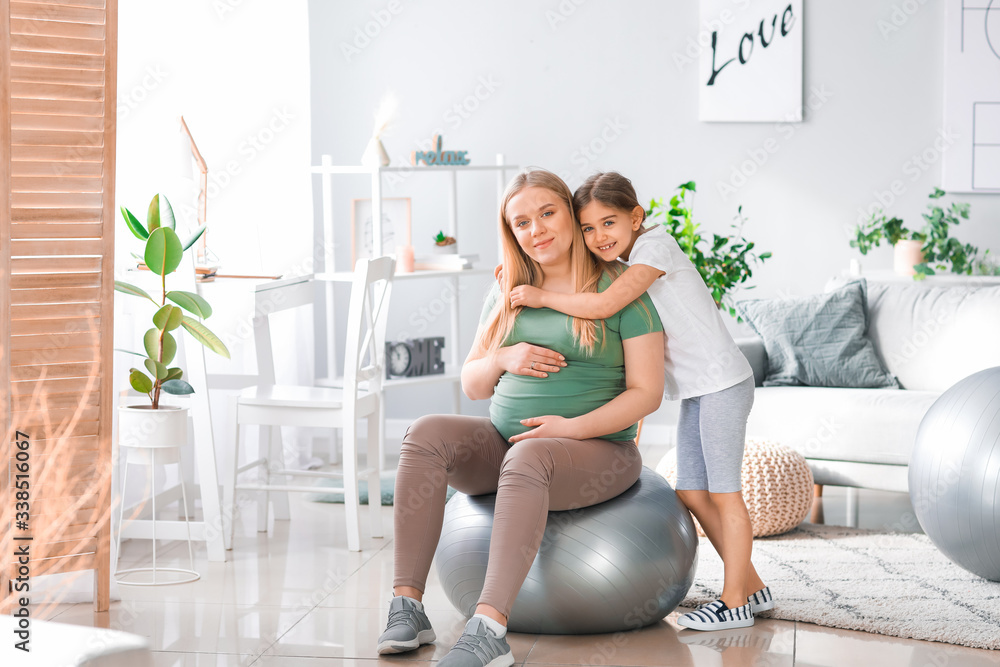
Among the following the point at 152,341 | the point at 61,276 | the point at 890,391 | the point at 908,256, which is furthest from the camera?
the point at 908,256

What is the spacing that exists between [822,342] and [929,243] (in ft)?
2.87

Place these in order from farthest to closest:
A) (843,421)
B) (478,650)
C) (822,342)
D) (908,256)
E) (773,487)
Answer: (908,256) < (822,342) < (843,421) < (773,487) < (478,650)

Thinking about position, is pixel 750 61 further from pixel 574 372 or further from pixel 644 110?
pixel 574 372

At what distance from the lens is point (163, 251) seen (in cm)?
267

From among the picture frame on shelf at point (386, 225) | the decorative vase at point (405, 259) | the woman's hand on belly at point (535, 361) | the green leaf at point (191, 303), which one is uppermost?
the picture frame on shelf at point (386, 225)

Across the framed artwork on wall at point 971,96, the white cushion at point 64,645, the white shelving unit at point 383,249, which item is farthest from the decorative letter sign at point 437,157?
A: the white cushion at point 64,645

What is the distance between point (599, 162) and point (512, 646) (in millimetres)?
2848

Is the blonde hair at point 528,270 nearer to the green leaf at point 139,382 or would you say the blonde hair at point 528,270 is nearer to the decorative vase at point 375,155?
the green leaf at point 139,382

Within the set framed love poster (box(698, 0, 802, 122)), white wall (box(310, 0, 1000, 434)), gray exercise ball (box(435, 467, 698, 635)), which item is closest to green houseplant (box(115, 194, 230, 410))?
gray exercise ball (box(435, 467, 698, 635))

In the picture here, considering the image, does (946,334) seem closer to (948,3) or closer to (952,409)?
(952,409)

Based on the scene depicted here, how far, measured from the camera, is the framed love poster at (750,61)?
4.41 m

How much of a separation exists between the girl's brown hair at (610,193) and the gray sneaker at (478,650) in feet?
3.06

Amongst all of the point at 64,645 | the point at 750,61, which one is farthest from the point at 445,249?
the point at 64,645

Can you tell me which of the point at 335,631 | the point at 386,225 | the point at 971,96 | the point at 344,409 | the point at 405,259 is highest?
the point at 971,96
